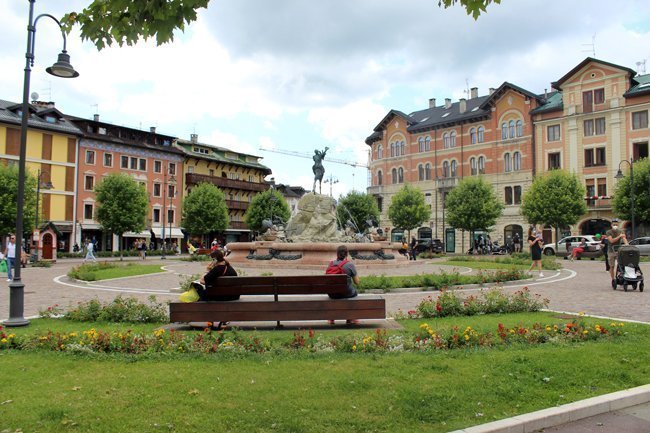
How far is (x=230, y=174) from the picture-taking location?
77000 millimetres

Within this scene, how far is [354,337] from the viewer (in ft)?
24.2

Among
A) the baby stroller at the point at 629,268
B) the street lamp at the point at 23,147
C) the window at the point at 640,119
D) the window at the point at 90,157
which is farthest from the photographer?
the window at the point at 90,157

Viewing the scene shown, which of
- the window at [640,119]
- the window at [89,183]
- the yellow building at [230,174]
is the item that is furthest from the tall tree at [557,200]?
the window at [89,183]

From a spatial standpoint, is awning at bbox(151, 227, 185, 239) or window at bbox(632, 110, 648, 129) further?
awning at bbox(151, 227, 185, 239)

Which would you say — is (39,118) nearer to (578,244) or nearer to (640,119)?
(578,244)

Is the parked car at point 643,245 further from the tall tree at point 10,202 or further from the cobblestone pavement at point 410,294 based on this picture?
the tall tree at point 10,202

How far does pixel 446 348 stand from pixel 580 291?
9633 mm

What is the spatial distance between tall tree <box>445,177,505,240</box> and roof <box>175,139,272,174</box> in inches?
1419

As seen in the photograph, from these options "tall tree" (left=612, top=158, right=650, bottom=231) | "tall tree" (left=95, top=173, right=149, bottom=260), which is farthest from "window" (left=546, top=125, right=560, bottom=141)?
"tall tree" (left=95, top=173, right=149, bottom=260)

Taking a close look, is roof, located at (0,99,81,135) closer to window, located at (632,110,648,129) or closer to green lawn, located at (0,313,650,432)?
green lawn, located at (0,313,650,432)

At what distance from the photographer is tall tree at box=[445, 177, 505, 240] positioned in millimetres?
51125

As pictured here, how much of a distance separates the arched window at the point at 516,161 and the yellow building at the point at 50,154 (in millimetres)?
47128

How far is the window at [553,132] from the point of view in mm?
52469

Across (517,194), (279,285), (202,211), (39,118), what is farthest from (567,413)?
(202,211)
